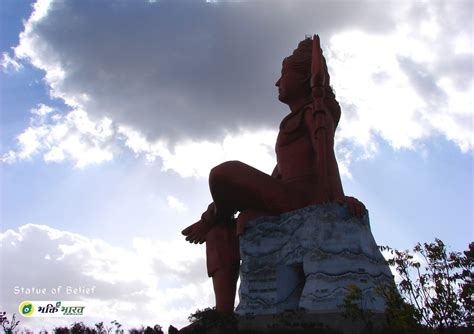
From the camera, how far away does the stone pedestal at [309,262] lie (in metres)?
6.70

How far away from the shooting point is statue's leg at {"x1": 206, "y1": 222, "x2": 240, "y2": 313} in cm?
882

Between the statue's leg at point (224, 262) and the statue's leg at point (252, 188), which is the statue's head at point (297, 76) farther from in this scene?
the statue's leg at point (224, 262)

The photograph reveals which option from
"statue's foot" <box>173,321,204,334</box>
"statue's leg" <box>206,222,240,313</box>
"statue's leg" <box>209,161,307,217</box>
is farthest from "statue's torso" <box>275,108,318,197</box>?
"statue's foot" <box>173,321,204,334</box>

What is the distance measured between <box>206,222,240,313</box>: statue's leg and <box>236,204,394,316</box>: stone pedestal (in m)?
0.97

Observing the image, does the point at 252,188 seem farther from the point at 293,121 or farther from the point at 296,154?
the point at 293,121

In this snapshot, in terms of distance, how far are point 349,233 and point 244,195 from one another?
1988mm

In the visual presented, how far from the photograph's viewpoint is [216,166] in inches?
325

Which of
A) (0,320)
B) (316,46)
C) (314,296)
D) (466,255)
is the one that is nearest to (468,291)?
(466,255)

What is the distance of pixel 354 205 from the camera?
7148 millimetres

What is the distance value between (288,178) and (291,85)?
1.96 meters

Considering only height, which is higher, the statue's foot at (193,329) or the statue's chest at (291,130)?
the statue's chest at (291,130)

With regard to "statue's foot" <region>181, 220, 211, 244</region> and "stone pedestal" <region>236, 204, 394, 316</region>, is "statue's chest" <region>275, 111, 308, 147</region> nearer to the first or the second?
"stone pedestal" <region>236, 204, 394, 316</region>

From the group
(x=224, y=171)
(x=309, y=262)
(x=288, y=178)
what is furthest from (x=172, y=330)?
(x=288, y=178)

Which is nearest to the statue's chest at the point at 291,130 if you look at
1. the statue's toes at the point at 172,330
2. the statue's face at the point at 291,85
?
the statue's face at the point at 291,85
